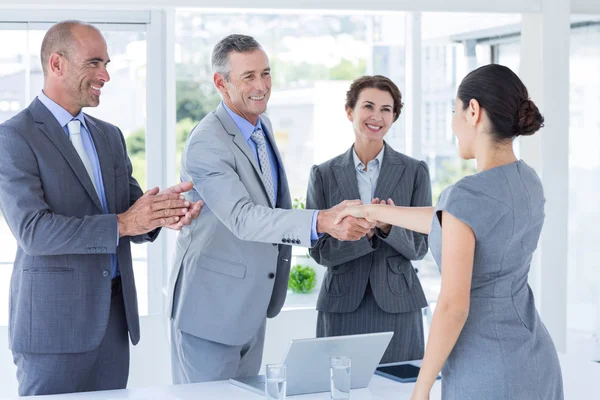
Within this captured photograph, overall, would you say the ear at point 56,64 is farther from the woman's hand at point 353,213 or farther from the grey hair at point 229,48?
the woman's hand at point 353,213

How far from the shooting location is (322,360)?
232cm

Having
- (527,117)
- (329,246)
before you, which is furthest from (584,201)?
(527,117)

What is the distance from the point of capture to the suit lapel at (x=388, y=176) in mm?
3287

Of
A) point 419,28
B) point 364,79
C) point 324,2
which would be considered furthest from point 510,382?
point 419,28

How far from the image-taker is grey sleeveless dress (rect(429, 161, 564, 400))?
1960 mm

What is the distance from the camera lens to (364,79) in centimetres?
346

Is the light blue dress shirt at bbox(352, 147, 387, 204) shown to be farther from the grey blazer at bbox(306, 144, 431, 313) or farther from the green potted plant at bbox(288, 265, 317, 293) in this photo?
the green potted plant at bbox(288, 265, 317, 293)

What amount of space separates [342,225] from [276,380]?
87cm

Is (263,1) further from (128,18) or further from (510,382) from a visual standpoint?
(510,382)

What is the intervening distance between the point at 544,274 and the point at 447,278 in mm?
3078

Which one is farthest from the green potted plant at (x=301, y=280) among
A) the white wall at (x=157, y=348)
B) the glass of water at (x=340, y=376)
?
the glass of water at (x=340, y=376)

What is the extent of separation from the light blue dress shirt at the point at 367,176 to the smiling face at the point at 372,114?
3.8 inches

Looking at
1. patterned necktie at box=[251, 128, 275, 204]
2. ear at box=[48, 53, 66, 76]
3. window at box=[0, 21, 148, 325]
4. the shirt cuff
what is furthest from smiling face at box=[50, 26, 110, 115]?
window at box=[0, 21, 148, 325]

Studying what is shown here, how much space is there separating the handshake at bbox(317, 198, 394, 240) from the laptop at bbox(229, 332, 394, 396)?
565mm
